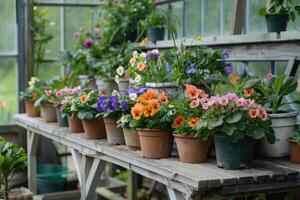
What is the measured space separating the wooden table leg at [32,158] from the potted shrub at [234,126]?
96.7 inches

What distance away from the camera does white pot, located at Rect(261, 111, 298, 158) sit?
2711 mm

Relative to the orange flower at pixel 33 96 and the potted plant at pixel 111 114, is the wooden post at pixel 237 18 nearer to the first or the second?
the potted plant at pixel 111 114

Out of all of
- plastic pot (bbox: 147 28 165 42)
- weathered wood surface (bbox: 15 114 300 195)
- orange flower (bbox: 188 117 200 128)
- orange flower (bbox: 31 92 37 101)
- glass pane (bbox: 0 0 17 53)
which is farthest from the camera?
glass pane (bbox: 0 0 17 53)

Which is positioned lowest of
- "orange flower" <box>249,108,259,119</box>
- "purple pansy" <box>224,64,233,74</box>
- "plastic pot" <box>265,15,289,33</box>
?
"orange flower" <box>249,108,259,119</box>

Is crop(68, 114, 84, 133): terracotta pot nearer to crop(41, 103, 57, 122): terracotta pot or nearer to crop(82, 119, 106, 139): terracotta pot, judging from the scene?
crop(82, 119, 106, 139): terracotta pot

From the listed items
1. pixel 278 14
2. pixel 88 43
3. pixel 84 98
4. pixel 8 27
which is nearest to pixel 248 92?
pixel 278 14

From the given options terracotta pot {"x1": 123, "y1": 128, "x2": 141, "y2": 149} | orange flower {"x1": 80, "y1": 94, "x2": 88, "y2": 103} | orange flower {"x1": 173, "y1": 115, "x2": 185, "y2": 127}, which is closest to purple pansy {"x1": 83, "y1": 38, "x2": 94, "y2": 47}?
orange flower {"x1": 80, "y1": 94, "x2": 88, "y2": 103}

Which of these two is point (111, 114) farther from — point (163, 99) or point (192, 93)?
point (192, 93)

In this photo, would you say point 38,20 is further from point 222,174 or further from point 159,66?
point 222,174

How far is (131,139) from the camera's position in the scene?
3.05 m

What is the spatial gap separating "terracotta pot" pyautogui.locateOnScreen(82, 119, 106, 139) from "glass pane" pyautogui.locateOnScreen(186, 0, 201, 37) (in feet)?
4.65

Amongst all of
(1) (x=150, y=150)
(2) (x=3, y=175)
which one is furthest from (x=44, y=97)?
(1) (x=150, y=150)

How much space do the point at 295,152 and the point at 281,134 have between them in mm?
115

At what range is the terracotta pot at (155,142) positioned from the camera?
9.13 feet
